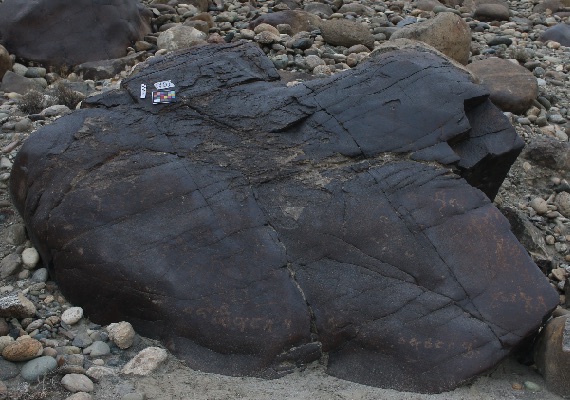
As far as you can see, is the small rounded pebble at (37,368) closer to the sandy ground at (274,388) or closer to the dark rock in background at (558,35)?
the sandy ground at (274,388)

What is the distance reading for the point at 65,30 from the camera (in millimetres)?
9164

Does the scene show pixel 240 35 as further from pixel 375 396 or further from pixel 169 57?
pixel 375 396

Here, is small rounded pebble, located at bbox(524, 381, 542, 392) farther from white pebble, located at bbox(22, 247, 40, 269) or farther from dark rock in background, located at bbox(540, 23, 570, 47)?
dark rock in background, located at bbox(540, 23, 570, 47)

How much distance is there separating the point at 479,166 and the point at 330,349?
180cm

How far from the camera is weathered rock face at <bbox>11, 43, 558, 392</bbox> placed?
429 cm

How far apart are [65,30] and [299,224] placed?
5796mm

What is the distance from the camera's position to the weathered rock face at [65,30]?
9.03 metres

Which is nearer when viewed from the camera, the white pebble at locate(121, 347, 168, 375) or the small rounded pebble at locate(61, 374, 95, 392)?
the small rounded pebble at locate(61, 374, 95, 392)

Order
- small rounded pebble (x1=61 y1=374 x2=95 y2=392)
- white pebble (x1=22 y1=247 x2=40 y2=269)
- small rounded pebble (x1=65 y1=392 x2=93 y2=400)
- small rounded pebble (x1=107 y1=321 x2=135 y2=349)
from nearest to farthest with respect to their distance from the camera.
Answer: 1. small rounded pebble (x1=65 y1=392 x2=93 y2=400)
2. small rounded pebble (x1=61 y1=374 x2=95 y2=392)
3. small rounded pebble (x1=107 y1=321 x2=135 y2=349)
4. white pebble (x1=22 y1=247 x2=40 y2=269)

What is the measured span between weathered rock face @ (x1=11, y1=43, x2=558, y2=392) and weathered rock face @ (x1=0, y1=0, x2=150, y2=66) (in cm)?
403

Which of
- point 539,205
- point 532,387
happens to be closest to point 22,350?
point 532,387

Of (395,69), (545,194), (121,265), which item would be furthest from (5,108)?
(545,194)

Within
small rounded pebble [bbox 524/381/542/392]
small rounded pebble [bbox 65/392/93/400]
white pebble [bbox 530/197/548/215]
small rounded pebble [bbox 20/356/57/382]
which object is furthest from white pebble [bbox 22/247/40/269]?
white pebble [bbox 530/197/548/215]

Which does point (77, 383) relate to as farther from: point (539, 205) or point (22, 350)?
point (539, 205)
